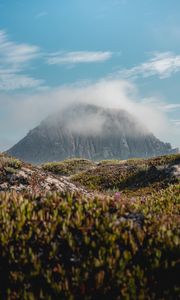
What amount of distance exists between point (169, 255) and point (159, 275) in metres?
0.51

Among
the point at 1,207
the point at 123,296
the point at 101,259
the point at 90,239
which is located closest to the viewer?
the point at 123,296

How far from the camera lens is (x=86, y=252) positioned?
26.3 feet

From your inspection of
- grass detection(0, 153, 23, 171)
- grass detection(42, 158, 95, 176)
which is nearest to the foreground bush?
grass detection(0, 153, 23, 171)

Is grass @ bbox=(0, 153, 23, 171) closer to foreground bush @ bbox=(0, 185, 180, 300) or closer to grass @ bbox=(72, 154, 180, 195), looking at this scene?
grass @ bbox=(72, 154, 180, 195)

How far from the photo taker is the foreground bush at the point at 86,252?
7.25 m

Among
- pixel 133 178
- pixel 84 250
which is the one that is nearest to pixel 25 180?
pixel 133 178

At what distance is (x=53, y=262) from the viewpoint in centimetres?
783

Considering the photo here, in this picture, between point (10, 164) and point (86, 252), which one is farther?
point (10, 164)

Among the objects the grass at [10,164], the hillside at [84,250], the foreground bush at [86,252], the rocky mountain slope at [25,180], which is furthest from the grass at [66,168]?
the foreground bush at [86,252]

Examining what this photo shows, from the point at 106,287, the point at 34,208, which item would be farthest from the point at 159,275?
the point at 34,208

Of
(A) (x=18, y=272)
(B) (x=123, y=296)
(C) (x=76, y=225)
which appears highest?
(C) (x=76, y=225)

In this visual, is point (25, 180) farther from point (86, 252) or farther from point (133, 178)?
point (86, 252)

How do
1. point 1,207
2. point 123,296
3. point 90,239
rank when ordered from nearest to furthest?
point 123,296
point 90,239
point 1,207

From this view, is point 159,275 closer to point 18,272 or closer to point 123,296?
point 123,296
